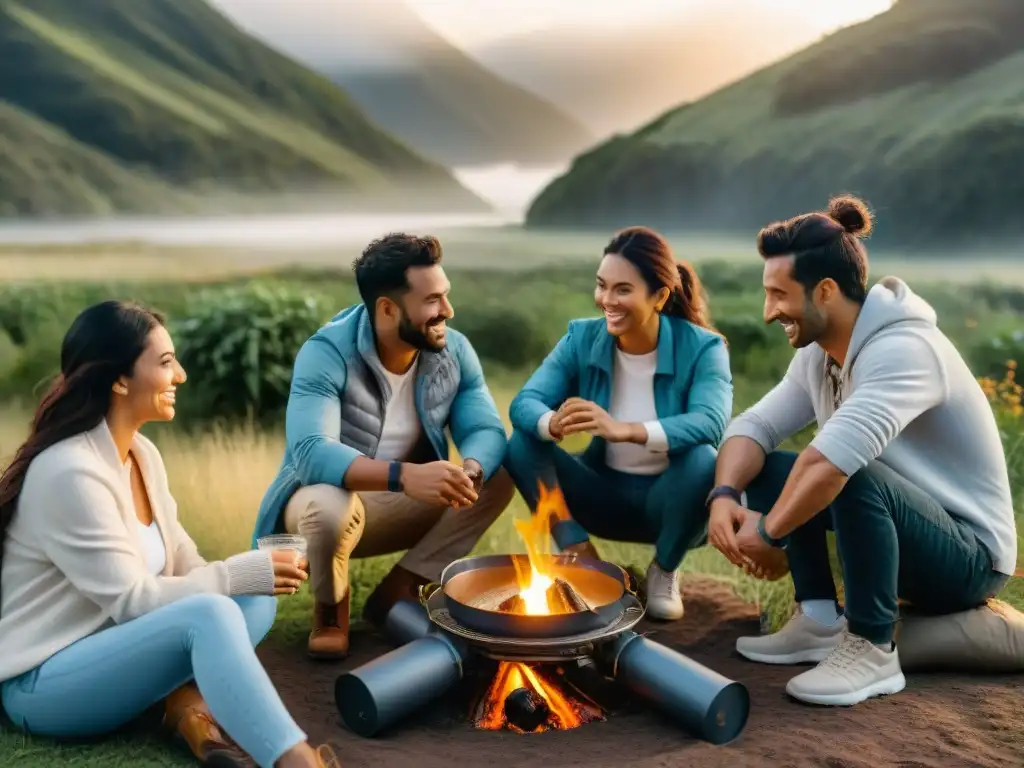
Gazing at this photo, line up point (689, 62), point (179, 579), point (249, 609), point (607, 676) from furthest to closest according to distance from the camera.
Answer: point (689, 62) → point (607, 676) → point (249, 609) → point (179, 579)

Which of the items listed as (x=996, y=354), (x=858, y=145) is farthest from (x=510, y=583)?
(x=858, y=145)

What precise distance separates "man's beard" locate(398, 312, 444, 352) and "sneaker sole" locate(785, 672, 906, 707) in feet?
5.51

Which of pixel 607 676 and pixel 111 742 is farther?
pixel 607 676

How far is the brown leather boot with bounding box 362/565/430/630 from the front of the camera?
4.06 metres

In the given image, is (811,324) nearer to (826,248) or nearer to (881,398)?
(826,248)

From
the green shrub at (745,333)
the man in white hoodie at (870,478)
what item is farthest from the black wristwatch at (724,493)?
the green shrub at (745,333)

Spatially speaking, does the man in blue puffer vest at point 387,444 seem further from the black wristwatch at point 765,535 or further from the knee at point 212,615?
the black wristwatch at point 765,535

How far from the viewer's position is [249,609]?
124 inches

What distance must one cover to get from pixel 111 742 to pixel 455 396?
5.58 ft

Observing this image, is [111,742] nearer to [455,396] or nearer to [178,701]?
[178,701]

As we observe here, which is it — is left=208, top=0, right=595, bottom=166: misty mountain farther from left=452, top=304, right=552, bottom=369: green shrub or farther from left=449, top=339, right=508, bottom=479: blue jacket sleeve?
left=449, top=339, right=508, bottom=479: blue jacket sleeve

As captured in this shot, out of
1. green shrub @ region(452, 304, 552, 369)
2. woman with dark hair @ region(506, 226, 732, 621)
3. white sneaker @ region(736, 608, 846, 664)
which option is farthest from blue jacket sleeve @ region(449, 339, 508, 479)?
green shrub @ region(452, 304, 552, 369)

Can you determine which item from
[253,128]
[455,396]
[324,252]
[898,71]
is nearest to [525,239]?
[324,252]

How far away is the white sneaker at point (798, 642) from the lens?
3.62 m
